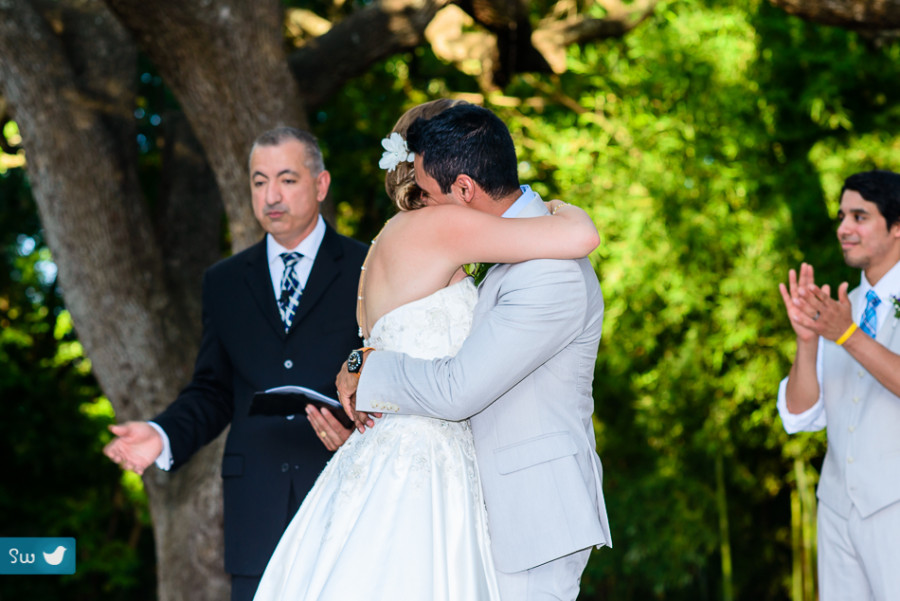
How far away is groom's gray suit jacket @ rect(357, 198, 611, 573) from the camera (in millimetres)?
1788

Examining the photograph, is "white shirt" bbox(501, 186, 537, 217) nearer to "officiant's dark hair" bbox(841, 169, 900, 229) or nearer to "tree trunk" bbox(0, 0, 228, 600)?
"officiant's dark hair" bbox(841, 169, 900, 229)

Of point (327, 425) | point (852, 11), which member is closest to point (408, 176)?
point (327, 425)

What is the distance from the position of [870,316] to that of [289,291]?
1728 mm

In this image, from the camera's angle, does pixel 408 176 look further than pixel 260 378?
No

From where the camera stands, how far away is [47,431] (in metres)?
8.06

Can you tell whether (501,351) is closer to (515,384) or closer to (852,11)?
(515,384)

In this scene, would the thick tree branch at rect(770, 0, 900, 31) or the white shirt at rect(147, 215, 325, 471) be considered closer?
the white shirt at rect(147, 215, 325, 471)

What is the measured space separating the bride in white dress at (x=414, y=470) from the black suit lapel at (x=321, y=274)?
57 centimetres

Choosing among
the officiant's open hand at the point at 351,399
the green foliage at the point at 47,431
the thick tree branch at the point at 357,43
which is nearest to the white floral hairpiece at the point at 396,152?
the officiant's open hand at the point at 351,399

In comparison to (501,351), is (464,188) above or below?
above

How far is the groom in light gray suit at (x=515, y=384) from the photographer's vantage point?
1796mm

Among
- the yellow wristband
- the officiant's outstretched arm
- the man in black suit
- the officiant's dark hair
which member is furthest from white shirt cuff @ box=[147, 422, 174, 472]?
the officiant's dark hair

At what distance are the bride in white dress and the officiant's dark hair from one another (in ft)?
4.28

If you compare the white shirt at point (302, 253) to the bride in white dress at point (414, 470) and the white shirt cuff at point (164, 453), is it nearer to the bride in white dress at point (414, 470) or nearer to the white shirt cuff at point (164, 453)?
the white shirt cuff at point (164, 453)
